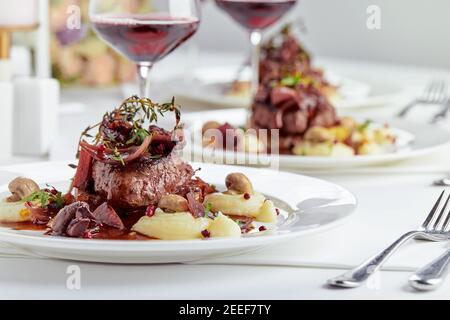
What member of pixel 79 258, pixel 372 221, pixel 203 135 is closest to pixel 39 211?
pixel 79 258

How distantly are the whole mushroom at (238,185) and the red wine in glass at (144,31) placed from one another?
1.91 feet

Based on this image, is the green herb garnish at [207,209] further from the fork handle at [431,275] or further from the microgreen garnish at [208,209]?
the fork handle at [431,275]

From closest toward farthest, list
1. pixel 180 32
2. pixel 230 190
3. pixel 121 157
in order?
pixel 121 157 → pixel 230 190 → pixel 180 32

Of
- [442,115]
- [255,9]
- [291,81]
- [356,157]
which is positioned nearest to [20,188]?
[356,157]

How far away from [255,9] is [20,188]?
61.3 inches

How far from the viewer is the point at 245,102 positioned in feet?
11.5

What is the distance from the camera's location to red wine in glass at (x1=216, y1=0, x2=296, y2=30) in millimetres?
3277

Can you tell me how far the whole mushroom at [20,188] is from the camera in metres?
1.94

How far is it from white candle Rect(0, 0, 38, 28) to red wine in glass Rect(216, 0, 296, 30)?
669mm

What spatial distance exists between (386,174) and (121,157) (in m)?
0.98

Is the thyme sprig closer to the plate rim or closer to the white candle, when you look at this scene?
the plate rim

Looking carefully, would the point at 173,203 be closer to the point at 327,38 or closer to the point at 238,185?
the point at 238,185
